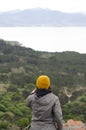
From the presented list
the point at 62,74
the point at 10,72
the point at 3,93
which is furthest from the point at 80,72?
the point at 3,93

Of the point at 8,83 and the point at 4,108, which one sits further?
the point at 8,83

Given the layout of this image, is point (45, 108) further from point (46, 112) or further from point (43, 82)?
point (43, 82)

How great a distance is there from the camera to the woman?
3.38 metres

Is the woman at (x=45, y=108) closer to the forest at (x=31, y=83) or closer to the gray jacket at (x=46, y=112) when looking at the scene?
the gray jacket at (x=46, y=112)

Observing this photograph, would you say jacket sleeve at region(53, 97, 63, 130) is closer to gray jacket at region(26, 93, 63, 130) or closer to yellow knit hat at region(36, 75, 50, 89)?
gray jacket at region(26, 93, 63, 130)

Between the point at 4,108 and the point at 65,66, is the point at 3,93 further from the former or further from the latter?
the point at 65,66

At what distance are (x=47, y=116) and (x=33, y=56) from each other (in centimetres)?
5653

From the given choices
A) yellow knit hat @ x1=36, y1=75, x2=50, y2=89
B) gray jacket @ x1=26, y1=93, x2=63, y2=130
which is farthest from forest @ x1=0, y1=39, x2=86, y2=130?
yellow knit hat @ x1=36, y1=75, x2=50, y2=89

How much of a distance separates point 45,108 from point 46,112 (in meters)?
0.03

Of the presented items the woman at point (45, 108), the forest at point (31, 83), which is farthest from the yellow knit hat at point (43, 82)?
the forest at point (31, 83)

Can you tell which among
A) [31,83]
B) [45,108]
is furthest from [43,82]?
[31,83]

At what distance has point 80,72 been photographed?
49.2 meters

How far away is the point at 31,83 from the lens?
133ft

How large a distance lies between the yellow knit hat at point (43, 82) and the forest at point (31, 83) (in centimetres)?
1487
